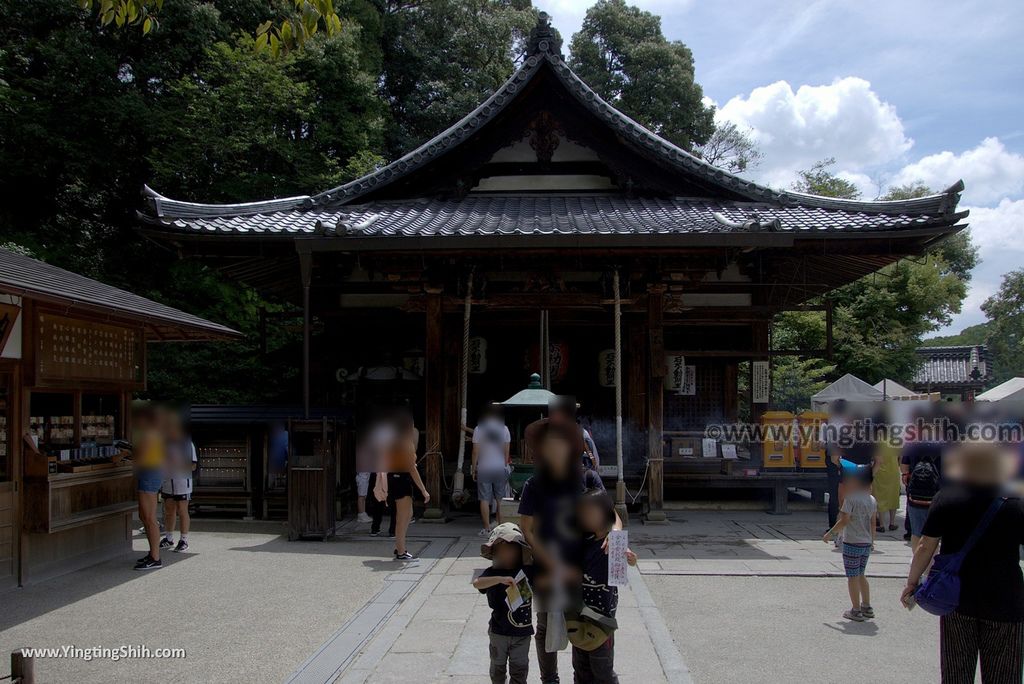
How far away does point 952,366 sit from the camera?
126 ft

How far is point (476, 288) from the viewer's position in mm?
11852

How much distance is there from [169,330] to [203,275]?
9953 mm

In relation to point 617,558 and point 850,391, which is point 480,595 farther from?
point 850,391

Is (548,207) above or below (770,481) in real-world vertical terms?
above

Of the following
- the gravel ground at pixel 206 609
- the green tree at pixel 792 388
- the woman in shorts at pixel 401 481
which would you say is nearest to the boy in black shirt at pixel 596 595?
the gravel ground at pixel 206 609

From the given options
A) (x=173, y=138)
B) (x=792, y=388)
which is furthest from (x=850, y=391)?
(x=173, y=138)

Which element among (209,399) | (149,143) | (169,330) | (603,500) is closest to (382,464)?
(169,330)

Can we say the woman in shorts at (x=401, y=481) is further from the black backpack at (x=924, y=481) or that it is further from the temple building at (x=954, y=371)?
the temple building at (x=954, y=371)

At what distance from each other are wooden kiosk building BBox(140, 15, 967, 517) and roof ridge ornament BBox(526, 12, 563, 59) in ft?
0.20

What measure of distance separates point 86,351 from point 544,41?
8.88m

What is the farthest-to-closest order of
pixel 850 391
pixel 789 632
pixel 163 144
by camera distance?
1. pixel 850 391
2. pixel 163 144
3. pixel 789 632

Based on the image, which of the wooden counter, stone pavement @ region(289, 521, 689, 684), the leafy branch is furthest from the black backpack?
the wooden counter

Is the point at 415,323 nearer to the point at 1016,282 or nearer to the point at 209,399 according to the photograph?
the point at 209,399

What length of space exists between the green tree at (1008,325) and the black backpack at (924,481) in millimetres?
43788
